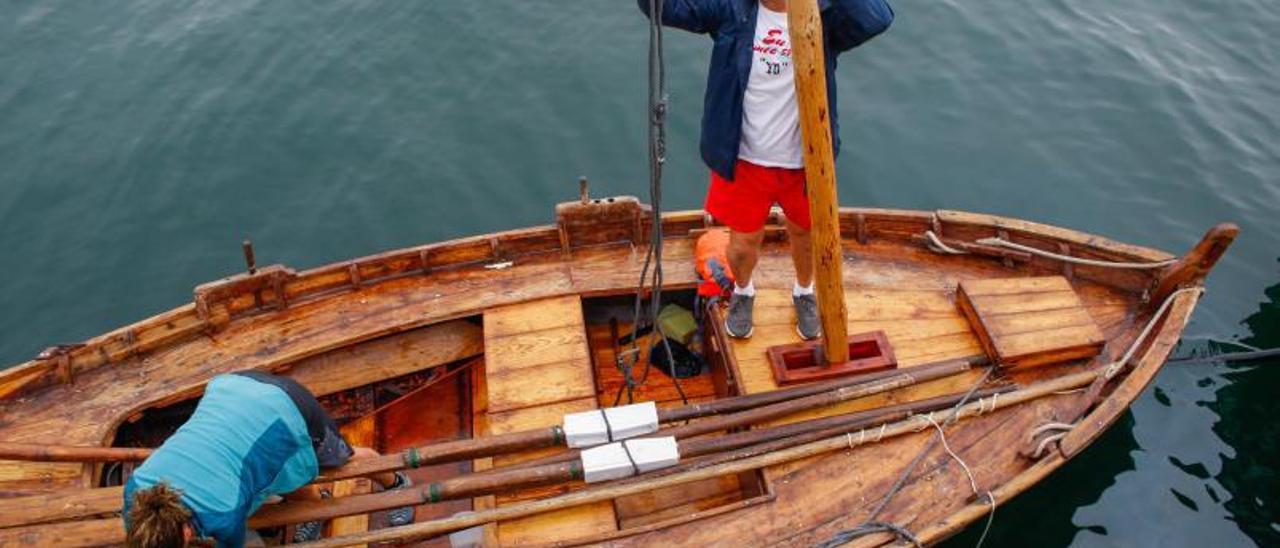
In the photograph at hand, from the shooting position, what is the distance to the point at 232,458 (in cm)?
473

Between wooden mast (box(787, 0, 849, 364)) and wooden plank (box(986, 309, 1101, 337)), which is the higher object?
wooden mast (box(787, 0, 849, 364))

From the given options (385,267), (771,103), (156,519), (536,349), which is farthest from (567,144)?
(156,519)

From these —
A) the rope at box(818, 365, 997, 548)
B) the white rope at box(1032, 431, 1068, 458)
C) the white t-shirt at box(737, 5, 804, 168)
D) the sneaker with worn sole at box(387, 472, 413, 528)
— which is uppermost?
the white t-shirt at box(737, 5, 804, 168)

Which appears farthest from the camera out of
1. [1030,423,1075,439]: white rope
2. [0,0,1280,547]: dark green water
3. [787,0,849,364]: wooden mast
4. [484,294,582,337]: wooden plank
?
[0,0,1280,547]: dark green water

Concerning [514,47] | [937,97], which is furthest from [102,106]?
[937,97]

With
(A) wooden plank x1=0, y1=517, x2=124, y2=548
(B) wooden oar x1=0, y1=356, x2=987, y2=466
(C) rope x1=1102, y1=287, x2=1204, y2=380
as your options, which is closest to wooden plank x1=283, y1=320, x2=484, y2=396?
(B) wooden oar x1=0, y1=356, x2=987, y2=466

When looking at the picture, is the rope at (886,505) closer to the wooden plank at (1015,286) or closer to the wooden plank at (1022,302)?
the wooden plank at (1022,302)

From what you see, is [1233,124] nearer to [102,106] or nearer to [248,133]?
[248,133]

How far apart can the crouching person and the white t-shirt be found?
3183 millimetres

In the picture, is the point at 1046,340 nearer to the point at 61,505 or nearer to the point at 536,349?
the point at 536,349

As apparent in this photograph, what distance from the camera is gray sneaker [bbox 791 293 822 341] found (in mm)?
6828

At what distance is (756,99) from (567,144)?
247 inches

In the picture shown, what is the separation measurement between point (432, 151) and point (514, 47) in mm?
2514

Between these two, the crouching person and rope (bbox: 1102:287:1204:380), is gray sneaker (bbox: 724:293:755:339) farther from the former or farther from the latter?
the crouching person
